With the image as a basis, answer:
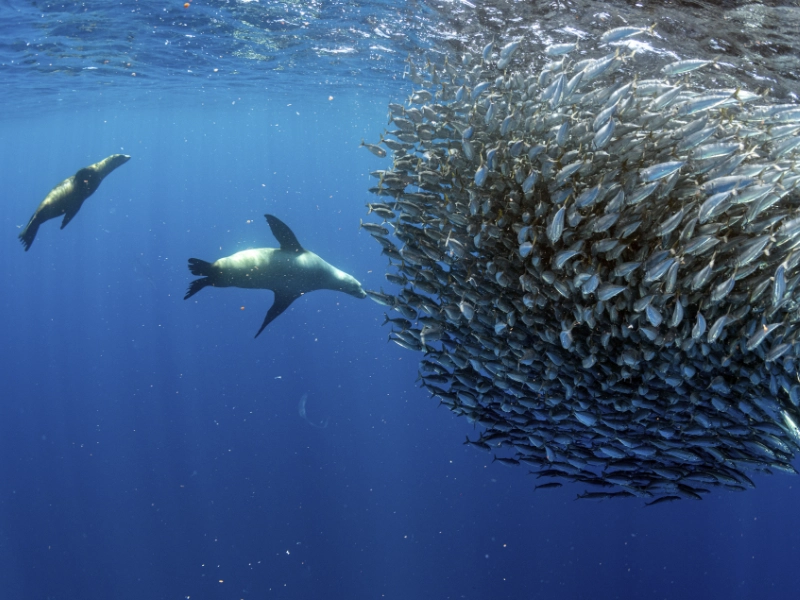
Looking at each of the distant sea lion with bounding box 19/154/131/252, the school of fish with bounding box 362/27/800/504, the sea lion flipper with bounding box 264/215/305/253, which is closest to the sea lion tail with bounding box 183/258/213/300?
the sea lion flipper with bounding box 264/215/305/253

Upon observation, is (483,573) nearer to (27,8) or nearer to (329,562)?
(329,562)

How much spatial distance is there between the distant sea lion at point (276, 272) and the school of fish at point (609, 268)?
179 inches

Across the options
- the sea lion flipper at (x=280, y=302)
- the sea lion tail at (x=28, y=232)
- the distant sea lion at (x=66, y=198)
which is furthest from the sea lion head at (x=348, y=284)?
the sea lion tail at (x=28, y=232)

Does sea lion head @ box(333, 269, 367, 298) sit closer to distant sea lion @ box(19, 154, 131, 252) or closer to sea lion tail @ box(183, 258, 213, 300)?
sea lion tail @ box(183, 258, 213, 300)

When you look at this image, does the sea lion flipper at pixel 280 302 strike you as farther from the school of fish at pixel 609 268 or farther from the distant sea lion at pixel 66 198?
the school of fish at pixel 609 268

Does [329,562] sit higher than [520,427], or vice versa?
[520,427]

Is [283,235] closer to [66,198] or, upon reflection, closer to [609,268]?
[66,198]

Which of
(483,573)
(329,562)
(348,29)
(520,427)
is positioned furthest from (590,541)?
(348,29)

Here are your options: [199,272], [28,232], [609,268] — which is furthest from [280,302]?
[609,268]

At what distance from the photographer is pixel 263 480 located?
81.7 ft

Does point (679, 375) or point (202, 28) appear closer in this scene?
point (679, 375)

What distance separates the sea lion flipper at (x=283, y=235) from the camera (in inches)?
407

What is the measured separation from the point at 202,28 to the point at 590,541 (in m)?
27.0

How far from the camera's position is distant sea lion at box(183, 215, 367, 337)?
9719 mm
